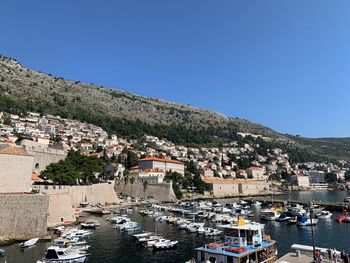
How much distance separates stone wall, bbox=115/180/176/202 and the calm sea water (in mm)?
20963

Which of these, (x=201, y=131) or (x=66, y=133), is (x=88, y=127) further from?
(x=201, y=131)

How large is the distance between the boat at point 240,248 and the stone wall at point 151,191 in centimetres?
4401

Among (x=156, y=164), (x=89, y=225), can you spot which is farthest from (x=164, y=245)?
(x=156, y=164)

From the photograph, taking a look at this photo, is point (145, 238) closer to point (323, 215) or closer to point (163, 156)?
point (323, 215)

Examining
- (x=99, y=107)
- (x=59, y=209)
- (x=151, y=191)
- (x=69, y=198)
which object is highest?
(x=99, y=107)

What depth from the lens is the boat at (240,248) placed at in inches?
618

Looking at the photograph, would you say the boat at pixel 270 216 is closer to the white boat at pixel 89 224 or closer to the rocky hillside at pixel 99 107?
the white boat at pixel 89 224

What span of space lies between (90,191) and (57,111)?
265ft

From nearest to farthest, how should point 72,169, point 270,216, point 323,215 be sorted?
point 270,216 < point 323,215 < point 72,169

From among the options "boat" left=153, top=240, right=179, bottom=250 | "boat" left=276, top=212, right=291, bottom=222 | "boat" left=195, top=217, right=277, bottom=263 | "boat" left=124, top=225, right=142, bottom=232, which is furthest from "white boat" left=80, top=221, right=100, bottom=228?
"boat" left=276, top=212, right=291, bottom=222

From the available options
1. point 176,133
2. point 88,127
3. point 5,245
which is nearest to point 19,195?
point 5,245

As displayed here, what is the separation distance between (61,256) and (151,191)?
137 ft

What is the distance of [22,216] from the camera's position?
2403 cm

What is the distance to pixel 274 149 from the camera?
155750 millimetres
